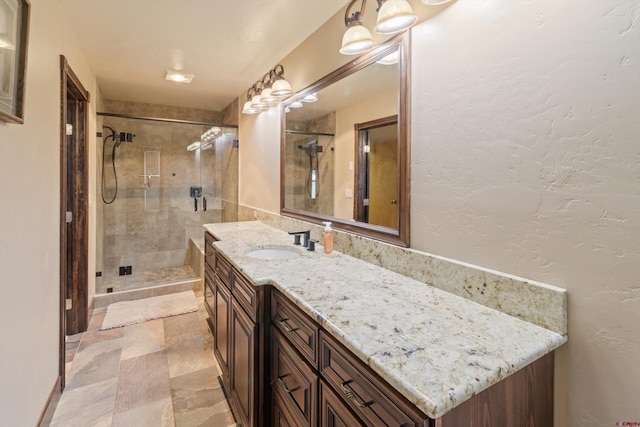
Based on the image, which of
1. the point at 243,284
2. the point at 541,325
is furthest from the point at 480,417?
the point at 243,284

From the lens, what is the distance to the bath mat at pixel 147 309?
283 centimetres

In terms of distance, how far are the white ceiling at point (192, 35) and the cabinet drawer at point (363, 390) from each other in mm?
1858

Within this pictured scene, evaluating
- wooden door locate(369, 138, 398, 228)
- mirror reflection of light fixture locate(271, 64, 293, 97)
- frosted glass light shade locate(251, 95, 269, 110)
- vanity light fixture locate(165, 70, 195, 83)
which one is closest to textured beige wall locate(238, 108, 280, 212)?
frosted glass light shade locate(251, 95, 269, 110)

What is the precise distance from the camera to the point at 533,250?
0.98m

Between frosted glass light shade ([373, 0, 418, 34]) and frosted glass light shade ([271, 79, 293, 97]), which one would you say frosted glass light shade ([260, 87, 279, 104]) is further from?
frosted glass light shade ([373, 0, 418, 34])

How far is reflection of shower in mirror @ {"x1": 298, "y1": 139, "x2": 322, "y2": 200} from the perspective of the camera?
224 centimetres

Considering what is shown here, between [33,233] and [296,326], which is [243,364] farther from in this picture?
[33,233]

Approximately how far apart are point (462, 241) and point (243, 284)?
100cm

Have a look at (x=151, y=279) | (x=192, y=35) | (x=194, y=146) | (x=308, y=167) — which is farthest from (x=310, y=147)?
(x=151, y=279)

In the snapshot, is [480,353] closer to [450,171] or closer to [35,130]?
[450,171]

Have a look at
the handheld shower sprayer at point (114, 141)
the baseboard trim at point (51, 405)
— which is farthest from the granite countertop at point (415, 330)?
the handheld shower sprayer at point (114, 141)

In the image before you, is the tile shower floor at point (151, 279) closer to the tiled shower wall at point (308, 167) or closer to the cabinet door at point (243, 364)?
the tiled shower wall at point (308, 167)

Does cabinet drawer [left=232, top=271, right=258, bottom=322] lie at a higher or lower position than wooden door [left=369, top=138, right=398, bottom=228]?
lower

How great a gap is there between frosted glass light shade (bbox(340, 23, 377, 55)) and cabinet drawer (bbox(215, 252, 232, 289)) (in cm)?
131
